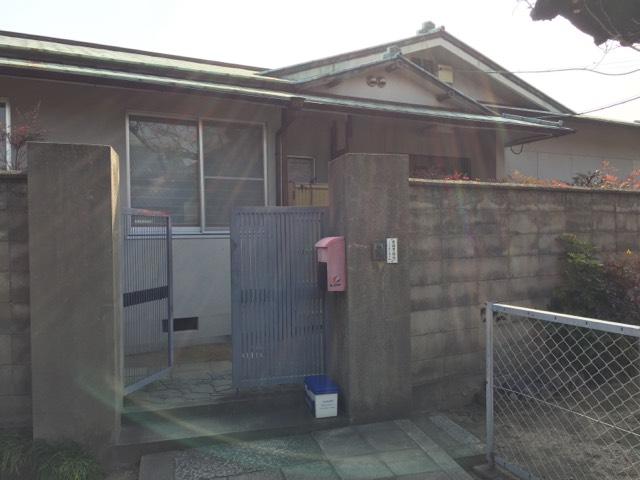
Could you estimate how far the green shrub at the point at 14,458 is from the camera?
3.09 meters

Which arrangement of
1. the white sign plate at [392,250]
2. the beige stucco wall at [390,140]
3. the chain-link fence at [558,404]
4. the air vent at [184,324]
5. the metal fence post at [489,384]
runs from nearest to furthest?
the chain-link fence at [558,404], the metal fence post at [489,384], the white sign plate at [392,250], the air vent at [184,324], the beige stucco wall at [390,140]

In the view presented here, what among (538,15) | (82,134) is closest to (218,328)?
(82,134)

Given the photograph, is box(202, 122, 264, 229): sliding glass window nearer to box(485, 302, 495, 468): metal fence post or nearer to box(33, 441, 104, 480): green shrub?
box(33, 441, 104, 480): green shrub

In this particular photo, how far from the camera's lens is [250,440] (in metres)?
3.58

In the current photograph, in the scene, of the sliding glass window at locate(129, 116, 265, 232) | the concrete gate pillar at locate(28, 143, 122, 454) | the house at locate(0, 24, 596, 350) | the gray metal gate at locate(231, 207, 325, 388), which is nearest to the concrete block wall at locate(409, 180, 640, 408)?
the gray metal gate at locate(231, 207, 325, 388)

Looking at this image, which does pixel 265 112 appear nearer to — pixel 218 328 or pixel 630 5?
pixel 218 328

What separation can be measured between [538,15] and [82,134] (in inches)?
228

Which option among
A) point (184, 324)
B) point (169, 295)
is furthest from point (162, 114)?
point (169, 295)

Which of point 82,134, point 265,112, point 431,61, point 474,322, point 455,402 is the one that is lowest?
point 455,402

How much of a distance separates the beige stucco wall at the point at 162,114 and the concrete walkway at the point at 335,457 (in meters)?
3.19

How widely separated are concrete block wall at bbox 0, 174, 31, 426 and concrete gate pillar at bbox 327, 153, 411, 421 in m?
2.44

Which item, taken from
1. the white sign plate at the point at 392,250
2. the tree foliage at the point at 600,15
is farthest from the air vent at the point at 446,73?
the white sign plate at the point at 392,250

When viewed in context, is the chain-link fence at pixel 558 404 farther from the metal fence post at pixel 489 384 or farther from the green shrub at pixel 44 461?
the green shrub at pixel 44 461

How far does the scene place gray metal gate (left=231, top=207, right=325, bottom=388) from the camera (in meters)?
4.03
